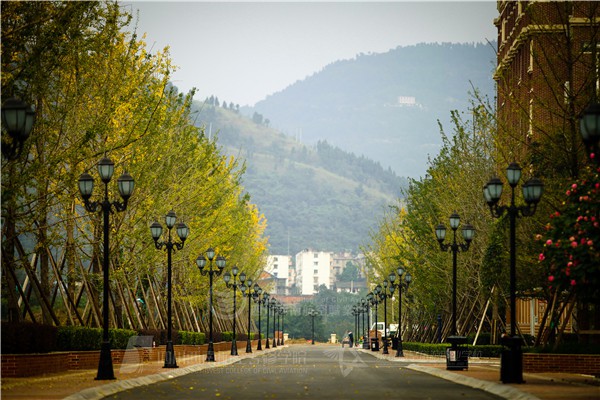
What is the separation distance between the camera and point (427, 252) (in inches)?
2349

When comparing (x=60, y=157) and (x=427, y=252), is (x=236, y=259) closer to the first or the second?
(x=427, y=252)

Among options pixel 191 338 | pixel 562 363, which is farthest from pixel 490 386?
pixel 191 338

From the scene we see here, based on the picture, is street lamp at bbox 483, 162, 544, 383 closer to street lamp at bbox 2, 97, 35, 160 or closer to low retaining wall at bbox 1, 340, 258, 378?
low retaining wall at bbox 1, 340, 258, 378

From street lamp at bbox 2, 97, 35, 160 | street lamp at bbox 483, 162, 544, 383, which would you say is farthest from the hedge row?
street lamp at bbox 2, 97, 35, 160

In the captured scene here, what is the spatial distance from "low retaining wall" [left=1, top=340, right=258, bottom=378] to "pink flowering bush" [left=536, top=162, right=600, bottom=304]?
13348mm

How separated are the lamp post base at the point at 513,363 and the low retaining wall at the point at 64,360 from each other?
12.1 m

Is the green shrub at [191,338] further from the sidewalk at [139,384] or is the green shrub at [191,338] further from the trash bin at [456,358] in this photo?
the sidewalk at [139,384]

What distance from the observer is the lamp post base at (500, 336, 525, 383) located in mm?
25031

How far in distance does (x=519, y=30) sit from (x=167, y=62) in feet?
84.5

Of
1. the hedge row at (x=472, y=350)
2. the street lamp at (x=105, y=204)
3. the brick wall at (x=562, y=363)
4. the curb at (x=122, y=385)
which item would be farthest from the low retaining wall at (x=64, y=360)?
the hedge row at (x=472, y=350)

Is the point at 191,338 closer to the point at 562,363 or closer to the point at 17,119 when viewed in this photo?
the point at 562,363

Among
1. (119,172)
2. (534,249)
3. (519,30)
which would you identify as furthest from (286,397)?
(519,30)

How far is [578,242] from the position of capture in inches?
897

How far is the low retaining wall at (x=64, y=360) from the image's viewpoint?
26219 mm
